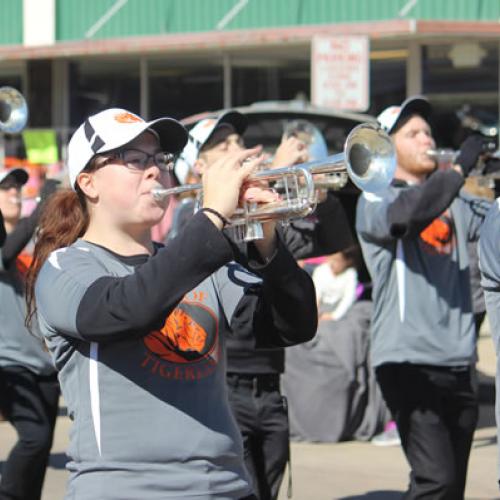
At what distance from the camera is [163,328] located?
337 cm

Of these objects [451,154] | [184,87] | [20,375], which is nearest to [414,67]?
[184,87]

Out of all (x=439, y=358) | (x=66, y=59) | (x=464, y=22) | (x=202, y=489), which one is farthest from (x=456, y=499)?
(x=66, y=59)

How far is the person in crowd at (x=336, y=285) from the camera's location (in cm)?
984

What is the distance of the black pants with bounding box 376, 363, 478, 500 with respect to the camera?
5430mm

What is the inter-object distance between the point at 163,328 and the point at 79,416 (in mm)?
312

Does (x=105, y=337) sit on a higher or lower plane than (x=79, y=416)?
higher

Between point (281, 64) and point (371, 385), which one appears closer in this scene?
point (371, 385)

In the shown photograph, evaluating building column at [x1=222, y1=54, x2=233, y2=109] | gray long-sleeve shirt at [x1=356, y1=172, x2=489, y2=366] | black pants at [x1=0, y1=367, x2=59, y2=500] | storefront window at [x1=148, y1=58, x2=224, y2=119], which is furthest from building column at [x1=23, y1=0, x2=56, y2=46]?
gray long-sleeve shirt at [x1=356, y1=172, x2=489, y2=366]

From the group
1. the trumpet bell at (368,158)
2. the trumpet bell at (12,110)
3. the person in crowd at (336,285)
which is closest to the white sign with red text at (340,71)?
the person in crowd at (336,285)

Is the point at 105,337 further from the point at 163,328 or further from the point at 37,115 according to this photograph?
the point at 37,115

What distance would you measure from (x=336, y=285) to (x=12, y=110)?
3.79 meters

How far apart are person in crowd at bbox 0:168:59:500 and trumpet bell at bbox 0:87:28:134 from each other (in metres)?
0.24

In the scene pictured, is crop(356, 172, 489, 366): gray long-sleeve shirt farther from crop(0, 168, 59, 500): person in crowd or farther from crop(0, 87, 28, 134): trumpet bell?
crop(0, 87, 28, 134): trumpet bell

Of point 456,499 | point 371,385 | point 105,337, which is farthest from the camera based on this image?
point 371,385
